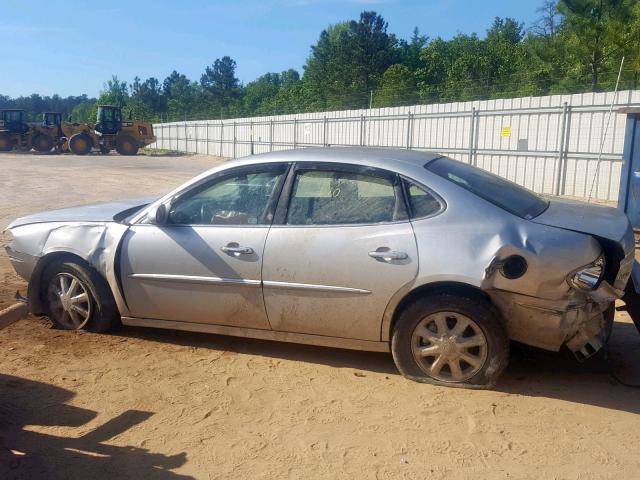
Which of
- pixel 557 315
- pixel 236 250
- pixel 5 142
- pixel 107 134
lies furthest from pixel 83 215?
pixel 5 142

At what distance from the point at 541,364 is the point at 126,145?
37.7m

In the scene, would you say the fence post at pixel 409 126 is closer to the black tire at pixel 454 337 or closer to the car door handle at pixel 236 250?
the car door handle at pixel 236 250

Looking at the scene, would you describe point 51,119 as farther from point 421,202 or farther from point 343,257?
point 421,202

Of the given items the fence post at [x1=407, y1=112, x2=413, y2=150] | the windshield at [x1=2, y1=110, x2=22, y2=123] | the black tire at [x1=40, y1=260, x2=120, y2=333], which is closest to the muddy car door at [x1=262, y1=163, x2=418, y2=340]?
the black tire at [x1=40, y1=260, x2=120, y2=333]

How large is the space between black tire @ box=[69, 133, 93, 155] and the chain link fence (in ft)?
65.5

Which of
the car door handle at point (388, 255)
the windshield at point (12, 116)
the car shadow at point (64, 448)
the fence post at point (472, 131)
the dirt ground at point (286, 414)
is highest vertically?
the windshield at point (12, 116)

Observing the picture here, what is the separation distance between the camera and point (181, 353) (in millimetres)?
4664

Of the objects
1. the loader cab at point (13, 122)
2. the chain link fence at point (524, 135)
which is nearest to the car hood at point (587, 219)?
the chain link fence at point (524, 135)

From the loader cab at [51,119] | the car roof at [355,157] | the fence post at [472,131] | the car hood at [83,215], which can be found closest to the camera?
the car roof at [355,157]

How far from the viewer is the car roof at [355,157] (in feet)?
13.9

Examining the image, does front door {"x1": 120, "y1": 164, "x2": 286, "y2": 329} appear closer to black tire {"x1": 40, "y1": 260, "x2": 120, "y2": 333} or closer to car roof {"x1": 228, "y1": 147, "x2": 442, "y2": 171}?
car roof {"x1": 228, "y1": 147, "x2": 442, "y2": 171}

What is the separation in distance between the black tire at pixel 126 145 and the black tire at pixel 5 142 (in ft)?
20.9

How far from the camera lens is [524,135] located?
15.2 metres

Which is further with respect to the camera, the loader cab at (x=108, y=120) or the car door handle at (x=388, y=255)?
the loader cab at (x=108, y=120)
